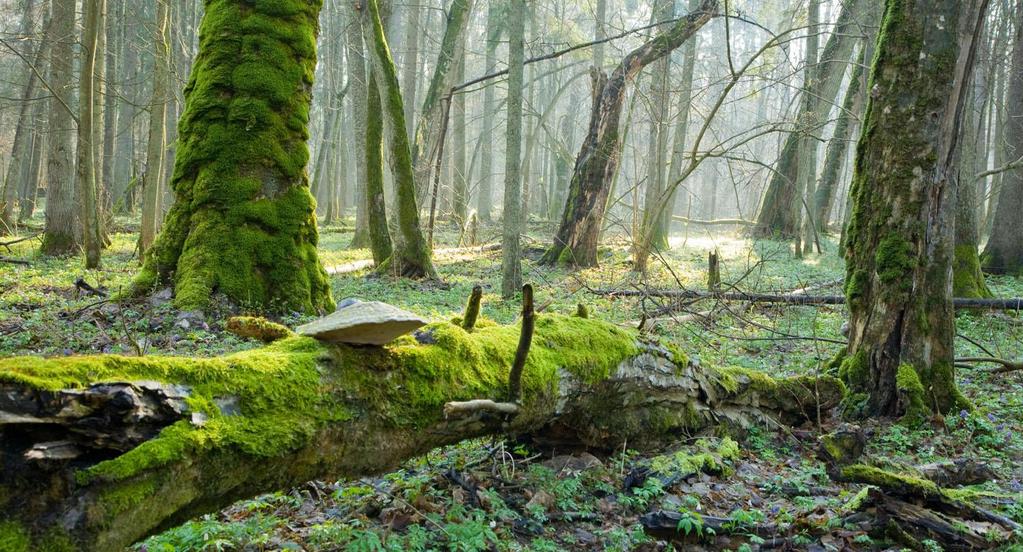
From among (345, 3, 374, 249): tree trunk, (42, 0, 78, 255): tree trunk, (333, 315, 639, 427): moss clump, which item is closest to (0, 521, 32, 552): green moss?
(333, 315, 639, 427): moss clump

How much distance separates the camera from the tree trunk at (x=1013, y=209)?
465 inches

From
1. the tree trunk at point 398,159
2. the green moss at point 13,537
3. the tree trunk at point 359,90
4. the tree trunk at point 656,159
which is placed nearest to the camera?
the green moss at point 13,537

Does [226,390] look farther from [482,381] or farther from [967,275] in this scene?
[967,275]

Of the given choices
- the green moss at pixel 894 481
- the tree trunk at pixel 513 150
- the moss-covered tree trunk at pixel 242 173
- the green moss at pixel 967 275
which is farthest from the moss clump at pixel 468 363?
the green moss at pixel 967 275

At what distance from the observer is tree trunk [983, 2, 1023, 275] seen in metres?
11.8

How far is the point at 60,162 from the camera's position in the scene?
1305cm

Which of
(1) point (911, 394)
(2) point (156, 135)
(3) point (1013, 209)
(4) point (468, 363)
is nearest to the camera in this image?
(4) point (468, 363)

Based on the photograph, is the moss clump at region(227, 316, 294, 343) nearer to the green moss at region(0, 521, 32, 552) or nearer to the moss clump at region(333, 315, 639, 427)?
the moss clump at region(333, 315, 639, 427)

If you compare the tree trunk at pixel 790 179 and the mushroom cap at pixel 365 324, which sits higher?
the tree trunk at pixel 790 179

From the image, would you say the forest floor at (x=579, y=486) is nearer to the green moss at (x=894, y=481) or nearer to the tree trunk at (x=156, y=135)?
the green moss at (x=894, y=481)

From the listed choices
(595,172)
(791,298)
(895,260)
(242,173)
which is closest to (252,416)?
(895,260)

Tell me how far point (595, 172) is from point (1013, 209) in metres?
7.74

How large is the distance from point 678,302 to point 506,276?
286cm

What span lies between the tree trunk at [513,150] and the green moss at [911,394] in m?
5.91
